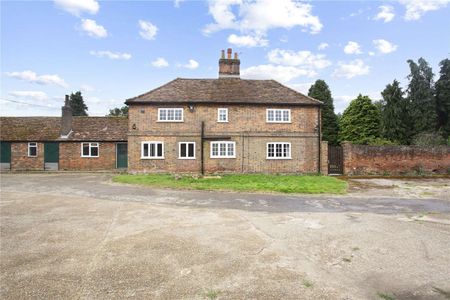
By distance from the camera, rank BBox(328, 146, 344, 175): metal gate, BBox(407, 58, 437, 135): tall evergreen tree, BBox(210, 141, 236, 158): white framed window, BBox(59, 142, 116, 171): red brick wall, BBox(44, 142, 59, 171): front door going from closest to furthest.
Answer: BBox(210, 141, 236, 158): white framed window, BBox(328, 146, 344, 175): metal gate, BBox(59, 142, 116, 171): red brick wall, BBox(44, 142, 59, 171): front door, BBox(407, 58, 437, 135): tall evergreen tree

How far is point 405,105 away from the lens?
40.7m

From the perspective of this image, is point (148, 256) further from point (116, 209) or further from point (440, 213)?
point (440, 213)

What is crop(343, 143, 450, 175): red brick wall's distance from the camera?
67.4 ft

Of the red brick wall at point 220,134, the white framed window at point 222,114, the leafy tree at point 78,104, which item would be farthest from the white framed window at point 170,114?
the leafy tree at point 78,104

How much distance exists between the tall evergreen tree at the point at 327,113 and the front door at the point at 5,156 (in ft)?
133

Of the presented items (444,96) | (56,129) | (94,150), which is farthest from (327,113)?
(56,129)

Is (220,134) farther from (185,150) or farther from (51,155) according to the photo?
(51,155)

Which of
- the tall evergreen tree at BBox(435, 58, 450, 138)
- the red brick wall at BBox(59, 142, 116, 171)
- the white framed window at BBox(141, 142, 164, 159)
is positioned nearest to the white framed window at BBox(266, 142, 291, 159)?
the white framed window at BBox(141, 142, 164, 159)

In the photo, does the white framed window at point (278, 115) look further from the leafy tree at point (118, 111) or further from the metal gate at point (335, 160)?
the leafy tree at point (118, 111)

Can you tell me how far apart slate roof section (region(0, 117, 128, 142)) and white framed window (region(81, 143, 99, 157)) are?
1.71 feet

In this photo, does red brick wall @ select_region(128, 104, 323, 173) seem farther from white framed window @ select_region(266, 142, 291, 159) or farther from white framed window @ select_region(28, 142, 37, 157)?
white framed window @ select_region(28, 142, 37, 157)

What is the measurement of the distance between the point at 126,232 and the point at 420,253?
6623mm

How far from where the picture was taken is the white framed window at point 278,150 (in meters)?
20.9

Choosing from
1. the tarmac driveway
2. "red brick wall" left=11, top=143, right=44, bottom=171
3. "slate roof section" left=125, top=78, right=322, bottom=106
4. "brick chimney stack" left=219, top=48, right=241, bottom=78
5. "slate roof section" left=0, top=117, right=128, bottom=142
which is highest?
"brick chimney stack" left=219, top=48, right=241, bottom=78
